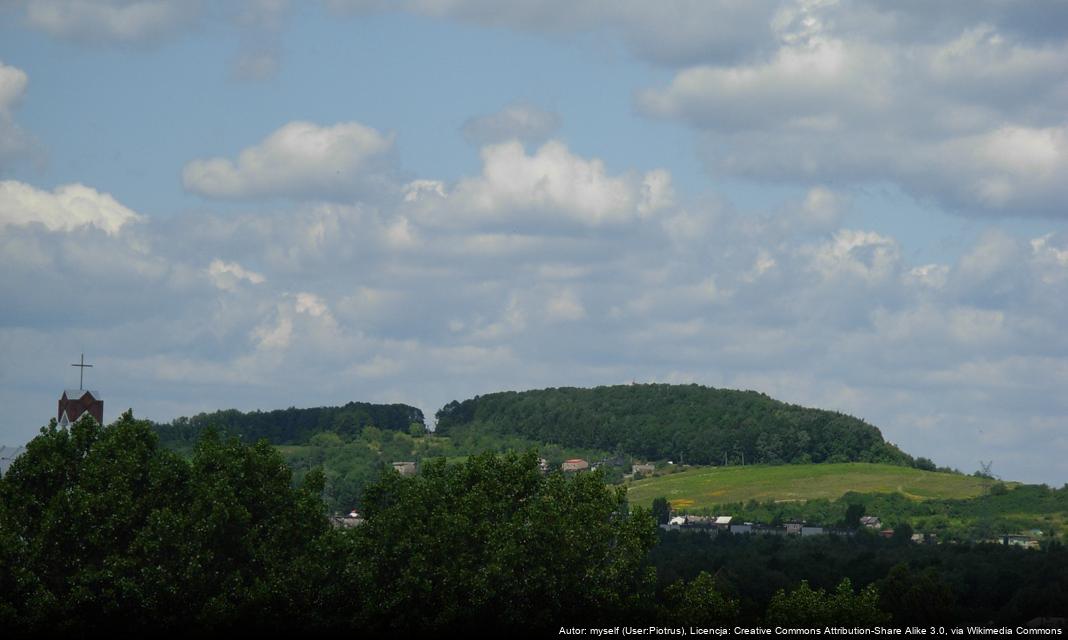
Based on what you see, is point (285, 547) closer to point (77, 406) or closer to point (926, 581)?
point (77, 406)

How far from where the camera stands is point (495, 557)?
3605 inches

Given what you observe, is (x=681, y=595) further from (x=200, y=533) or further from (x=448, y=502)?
(x=200, y=533)

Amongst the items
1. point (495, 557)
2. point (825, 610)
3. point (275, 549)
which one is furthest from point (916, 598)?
point (275, 549)

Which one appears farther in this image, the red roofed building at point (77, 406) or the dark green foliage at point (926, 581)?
the dark green foliage at point (926, 581)

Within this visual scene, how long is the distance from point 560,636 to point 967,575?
10216 cm

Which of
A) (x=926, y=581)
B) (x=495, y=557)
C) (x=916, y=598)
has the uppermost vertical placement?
(x=495, y=557)

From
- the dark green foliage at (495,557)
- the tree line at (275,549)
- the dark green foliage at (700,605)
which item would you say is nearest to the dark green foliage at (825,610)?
the dark green foliage at (700,605)

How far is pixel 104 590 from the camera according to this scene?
86750 mm

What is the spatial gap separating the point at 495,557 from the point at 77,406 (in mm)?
37548

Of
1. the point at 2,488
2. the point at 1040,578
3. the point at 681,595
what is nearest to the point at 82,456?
the point at 2,488

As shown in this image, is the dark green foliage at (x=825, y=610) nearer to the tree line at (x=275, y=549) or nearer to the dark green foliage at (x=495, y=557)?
the tree line at (x=275, y=549)

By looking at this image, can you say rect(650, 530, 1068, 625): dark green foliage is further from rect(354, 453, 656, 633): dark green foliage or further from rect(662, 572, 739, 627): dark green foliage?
rect(354, 453, 656, 633): dark green foliage

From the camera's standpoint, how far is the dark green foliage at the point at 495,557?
299ft

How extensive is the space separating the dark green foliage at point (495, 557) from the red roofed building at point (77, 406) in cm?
2577
